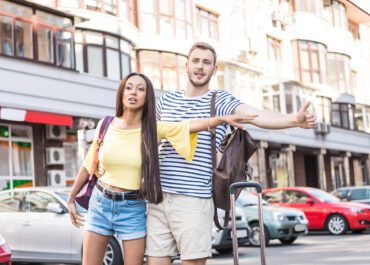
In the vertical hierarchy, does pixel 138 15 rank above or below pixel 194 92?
above

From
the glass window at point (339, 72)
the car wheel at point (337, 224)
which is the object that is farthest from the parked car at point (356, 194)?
the glass window at point (339, 72)

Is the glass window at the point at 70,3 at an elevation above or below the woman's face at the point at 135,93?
above

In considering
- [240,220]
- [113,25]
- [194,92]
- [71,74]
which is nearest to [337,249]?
[240,220]

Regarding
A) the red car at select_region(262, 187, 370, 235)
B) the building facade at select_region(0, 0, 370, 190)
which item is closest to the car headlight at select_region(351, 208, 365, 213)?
the red car at select_region(262, 187, 370, 235)

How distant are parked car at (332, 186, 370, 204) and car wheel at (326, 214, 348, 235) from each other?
2.51 m

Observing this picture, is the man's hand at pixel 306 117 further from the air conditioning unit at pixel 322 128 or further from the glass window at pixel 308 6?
the glass window at pixel 308 6

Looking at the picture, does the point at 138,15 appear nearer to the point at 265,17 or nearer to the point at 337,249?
the point at 265,17

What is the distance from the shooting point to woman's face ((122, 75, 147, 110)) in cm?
444

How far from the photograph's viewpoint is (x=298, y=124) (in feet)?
13.6

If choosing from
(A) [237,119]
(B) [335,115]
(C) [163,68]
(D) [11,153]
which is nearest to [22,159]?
(D) [11,153]

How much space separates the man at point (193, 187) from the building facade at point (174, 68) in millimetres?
17552

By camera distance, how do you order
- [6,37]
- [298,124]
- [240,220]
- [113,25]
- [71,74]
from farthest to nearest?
[113,25] < [71,74] < [6,37] < [240,220] < [298,124]

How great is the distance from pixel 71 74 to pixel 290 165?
19.8m

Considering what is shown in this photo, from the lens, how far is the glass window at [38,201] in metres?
11.8
